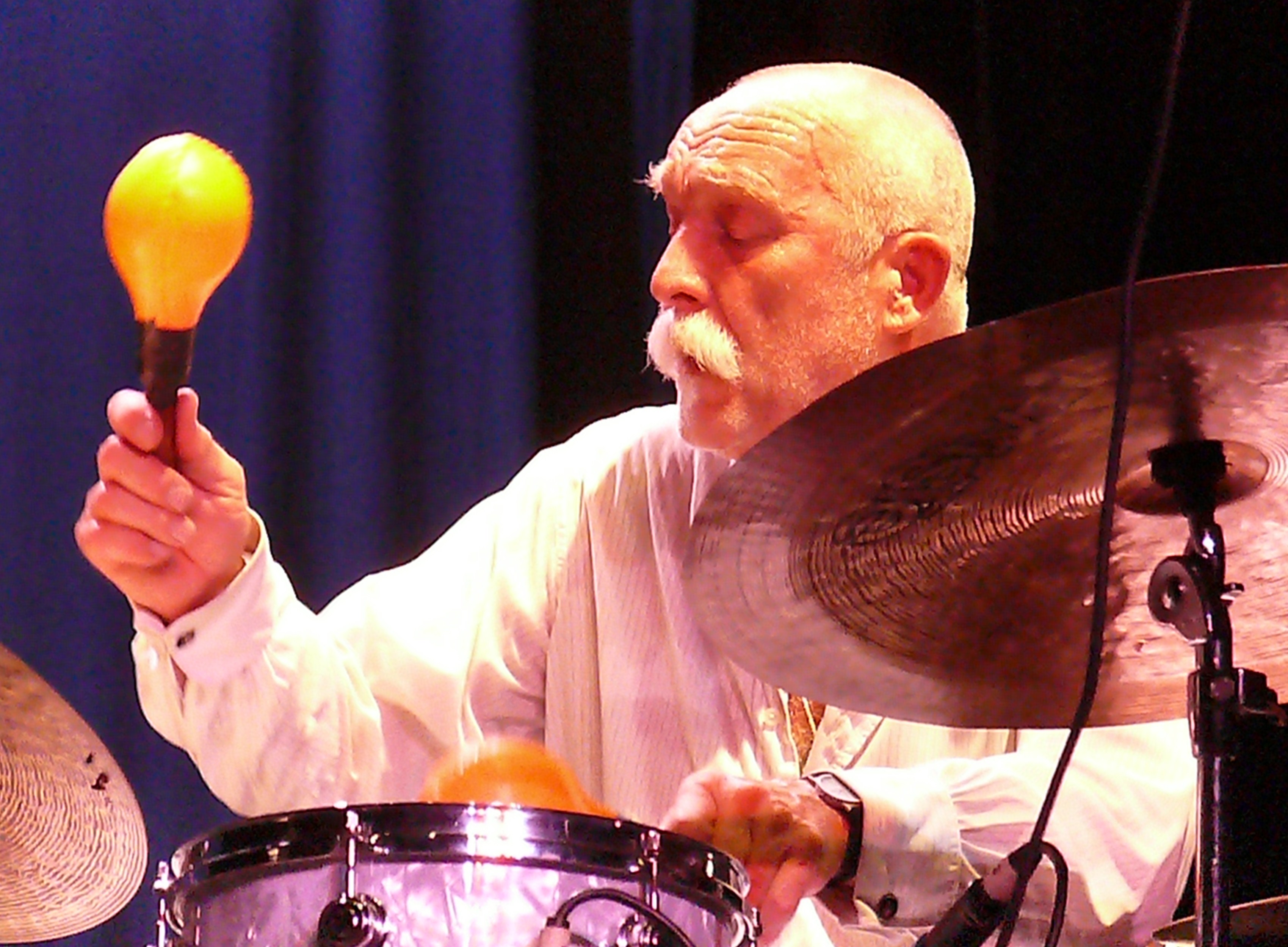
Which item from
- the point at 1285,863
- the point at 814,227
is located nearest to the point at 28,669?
the point at 814,227

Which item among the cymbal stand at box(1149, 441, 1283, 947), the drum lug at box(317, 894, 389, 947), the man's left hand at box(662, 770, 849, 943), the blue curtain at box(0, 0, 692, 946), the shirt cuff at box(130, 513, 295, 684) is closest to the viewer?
the drum lug at box(317, 894, 389, 947)

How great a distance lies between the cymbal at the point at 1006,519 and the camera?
1.17 meters

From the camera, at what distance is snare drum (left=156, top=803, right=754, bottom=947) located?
1118 millimetres

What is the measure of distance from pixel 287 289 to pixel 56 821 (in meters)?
0.97

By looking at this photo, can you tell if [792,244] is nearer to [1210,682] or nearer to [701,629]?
[701,629]

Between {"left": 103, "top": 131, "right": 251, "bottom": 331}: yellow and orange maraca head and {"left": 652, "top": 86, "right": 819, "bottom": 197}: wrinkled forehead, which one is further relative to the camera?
{"left": 652, "top": 86, "right": 819, "bottom": 197}: wrinkled forehead

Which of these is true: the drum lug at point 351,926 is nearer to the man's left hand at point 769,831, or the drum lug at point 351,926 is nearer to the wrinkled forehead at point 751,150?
the man's left hand at point 769,831

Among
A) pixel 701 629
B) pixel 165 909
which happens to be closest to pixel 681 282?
pixel 701 629

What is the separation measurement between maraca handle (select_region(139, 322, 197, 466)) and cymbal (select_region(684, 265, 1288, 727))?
0.37 m

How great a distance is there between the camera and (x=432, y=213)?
2.45m

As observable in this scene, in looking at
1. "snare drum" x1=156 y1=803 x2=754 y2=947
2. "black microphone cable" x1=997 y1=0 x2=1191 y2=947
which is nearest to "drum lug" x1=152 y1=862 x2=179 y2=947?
"snare drum" x1=156 y1=803 x2=754 y2=947

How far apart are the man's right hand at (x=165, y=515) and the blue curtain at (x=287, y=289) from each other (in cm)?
80

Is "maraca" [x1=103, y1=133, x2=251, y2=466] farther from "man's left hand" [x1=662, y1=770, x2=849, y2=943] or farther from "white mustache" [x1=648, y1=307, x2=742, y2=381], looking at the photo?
"white mustache" [x1=648, y1=307, x2=742, y2=381]

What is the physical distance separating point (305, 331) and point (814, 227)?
78cm
